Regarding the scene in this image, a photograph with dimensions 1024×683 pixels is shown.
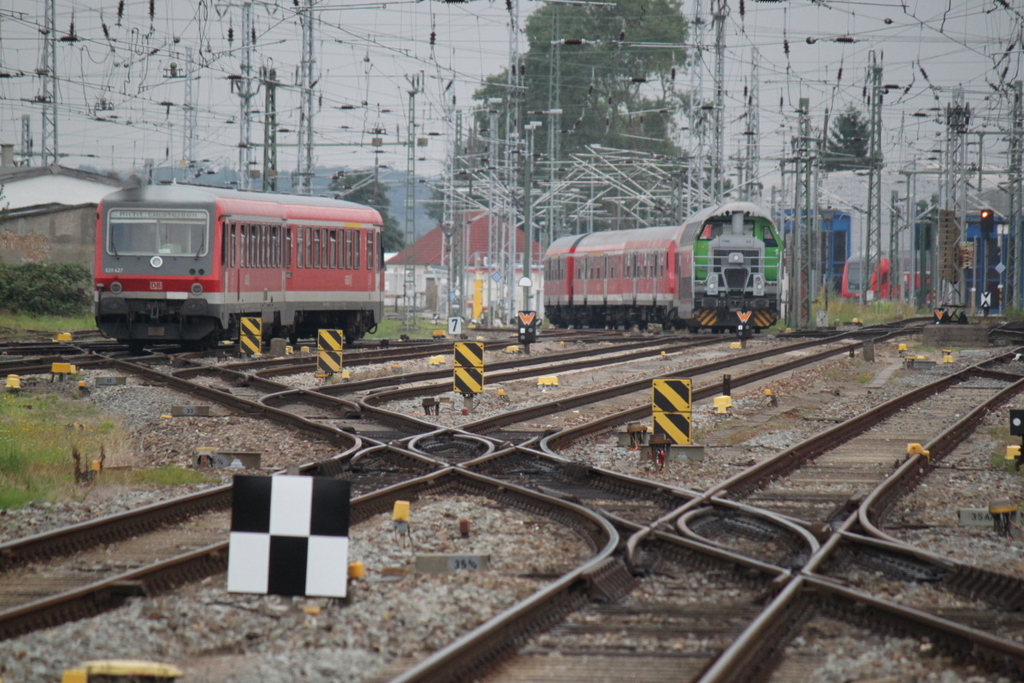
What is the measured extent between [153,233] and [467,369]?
994 cm

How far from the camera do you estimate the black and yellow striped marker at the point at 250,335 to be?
78.8ft

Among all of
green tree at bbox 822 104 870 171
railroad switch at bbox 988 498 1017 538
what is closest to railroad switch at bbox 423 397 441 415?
railroad switch at bbox 988 498 1017 538

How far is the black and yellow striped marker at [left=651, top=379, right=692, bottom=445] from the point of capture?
12.3 meters

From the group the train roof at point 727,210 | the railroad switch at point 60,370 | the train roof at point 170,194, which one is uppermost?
the train roof at point 727,210

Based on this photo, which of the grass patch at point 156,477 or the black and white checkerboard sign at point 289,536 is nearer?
the black and white checkerboard sign at point 289,536

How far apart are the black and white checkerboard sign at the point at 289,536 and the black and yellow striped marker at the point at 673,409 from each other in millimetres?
6446

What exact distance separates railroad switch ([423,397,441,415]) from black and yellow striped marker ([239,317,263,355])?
8.96 m

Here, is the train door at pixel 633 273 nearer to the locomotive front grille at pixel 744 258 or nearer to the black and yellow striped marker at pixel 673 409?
the locomotive front grille at pixel 744 258

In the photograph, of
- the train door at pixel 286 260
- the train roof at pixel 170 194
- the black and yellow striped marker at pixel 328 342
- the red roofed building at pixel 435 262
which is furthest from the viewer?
the red roofed building at pixel 435 262

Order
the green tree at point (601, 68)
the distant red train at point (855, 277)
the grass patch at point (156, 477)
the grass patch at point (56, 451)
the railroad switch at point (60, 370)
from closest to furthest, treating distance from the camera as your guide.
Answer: the grass patch at point (56, 451)
the grass patch at point (156, 477)
the railroad switch at point (60, 370)
the distant red train at point (855, 277)
the green tree at point (601, 68)

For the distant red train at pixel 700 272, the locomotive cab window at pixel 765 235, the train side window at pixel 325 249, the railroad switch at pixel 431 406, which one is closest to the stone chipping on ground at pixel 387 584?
the railroad switch at pixel 431 406

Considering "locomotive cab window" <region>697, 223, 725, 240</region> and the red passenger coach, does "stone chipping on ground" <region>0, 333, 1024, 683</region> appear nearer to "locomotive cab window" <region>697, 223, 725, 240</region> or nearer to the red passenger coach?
the red passenger coach

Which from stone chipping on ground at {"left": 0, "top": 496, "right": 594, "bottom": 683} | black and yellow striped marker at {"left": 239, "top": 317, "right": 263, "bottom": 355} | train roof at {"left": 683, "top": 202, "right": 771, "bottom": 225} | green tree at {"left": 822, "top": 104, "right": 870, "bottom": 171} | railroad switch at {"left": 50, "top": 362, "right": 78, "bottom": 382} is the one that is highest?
green tree at {"left": 822, "top": 104, "right": 870, "bottom": 171}

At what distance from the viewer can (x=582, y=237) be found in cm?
5159
